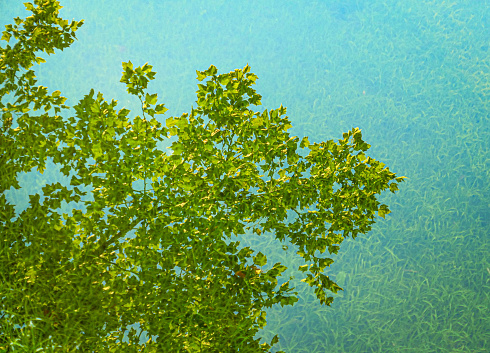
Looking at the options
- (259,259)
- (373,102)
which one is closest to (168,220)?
(259,259)

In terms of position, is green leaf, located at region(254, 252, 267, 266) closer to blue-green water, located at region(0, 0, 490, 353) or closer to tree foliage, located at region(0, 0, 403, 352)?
tree foliage, located at region(0, 0, 403, 352)

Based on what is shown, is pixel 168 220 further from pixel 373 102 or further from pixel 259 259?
pixel 373 102

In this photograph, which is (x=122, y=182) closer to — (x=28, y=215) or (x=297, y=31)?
(x=28, y=215)

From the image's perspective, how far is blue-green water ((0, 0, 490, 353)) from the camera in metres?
2.31

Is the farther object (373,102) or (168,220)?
(373,102)

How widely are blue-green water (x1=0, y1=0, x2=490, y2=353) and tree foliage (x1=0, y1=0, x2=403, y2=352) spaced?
4.09ft

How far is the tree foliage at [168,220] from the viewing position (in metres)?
1.07

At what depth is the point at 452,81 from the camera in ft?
7.86

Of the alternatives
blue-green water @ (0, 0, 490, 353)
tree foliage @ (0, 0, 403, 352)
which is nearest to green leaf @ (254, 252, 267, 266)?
tree foliage @ (0, 0, 403, 352)

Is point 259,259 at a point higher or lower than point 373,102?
lower

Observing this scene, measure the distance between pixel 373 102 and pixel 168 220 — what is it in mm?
1693

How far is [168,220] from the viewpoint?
109 cm

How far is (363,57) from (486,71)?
660mm

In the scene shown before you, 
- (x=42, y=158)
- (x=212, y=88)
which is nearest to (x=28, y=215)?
(x=42, y=158)
